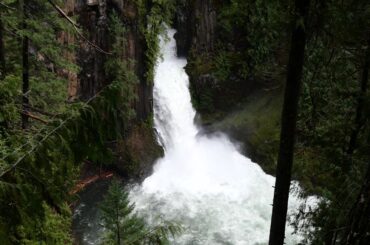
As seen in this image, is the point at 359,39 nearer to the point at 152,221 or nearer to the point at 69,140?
the point at 69,140

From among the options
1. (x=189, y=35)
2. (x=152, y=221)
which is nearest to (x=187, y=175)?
(x=152, y=221)

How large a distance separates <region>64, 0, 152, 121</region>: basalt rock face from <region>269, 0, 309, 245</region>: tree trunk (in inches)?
474

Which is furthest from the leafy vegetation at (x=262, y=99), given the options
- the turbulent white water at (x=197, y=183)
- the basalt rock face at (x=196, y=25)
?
the turbulent white water at (x=197, y=183)

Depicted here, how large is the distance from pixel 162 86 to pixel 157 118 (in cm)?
224

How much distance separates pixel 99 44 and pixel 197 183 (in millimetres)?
7604

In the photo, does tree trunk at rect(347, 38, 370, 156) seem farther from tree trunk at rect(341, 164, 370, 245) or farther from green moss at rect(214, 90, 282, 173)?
green moss at rect(214, 90, 282, 173)

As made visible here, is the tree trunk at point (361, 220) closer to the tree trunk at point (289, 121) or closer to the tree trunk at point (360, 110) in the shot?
the tree trunk at point (289, 121)

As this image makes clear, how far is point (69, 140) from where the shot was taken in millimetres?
3256

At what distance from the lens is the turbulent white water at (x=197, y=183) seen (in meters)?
15.1

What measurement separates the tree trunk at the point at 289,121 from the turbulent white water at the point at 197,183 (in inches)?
343

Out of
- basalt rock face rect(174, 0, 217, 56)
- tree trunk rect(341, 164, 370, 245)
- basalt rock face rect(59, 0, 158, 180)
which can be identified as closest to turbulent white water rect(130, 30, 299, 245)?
basalt rock face rect(59, 0, 158, 180)

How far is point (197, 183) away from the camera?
1870 cm

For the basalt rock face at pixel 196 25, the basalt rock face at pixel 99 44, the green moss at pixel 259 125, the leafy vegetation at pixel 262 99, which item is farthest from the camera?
the basalt rock face at pixel 196 25

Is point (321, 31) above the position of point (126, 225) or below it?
above
